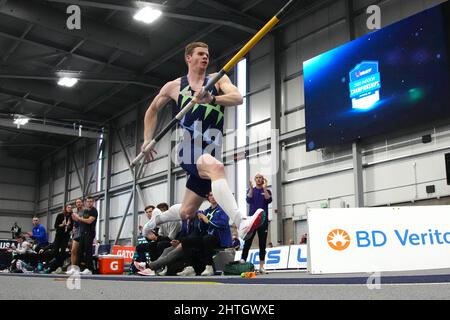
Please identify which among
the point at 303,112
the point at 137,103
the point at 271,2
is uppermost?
the point at 271,2

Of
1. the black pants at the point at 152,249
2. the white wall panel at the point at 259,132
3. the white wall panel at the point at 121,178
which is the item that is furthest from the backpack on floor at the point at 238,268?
the white wall panel at the point at 121,178

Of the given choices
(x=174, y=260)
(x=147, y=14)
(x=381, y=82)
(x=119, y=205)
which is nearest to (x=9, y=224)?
(x=119, y=205)

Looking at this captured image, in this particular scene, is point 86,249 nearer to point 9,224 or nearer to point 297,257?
point 297,257

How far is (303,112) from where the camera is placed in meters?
12.9

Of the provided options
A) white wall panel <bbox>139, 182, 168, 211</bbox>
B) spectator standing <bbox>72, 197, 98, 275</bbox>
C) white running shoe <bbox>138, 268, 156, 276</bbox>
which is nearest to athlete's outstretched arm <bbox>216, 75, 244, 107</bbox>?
white running shoe <bbox>138, 268, 156, 276</bbox>

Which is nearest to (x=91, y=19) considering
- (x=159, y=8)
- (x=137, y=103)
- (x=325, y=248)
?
(x=159, y=8)

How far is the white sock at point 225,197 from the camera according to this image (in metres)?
3.25

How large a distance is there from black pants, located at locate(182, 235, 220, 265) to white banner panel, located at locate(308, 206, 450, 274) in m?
1.28

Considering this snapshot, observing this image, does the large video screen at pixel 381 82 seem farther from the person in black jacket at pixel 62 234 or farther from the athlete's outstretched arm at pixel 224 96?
the athlete's outstretched arm at pixel 224 96

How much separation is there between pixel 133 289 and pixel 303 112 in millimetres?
11201

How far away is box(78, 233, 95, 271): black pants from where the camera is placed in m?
7.94

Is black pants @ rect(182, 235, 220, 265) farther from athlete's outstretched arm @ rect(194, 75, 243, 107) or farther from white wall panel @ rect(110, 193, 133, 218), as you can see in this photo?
white wall panel @ rect(110, 193, 133, 218)
